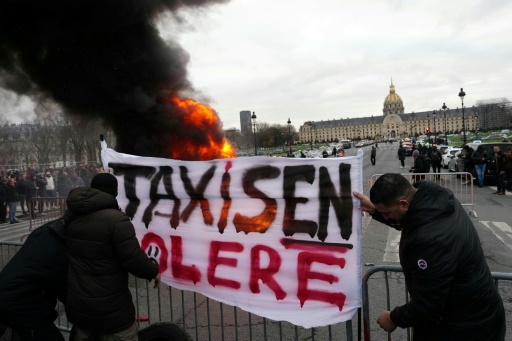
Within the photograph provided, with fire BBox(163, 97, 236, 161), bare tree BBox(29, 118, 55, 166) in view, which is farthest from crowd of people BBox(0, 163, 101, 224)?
bare tree BBox(29, 118, 55, 166)

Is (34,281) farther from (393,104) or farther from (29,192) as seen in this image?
(393,104)

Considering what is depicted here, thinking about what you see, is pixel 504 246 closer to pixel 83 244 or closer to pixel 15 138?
pixel 83 244

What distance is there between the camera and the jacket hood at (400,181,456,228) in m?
2.02

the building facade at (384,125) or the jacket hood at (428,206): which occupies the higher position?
the building facade at (384,125)

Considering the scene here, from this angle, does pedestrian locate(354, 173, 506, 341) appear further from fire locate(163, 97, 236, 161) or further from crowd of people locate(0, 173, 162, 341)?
fire locate(163, 97, 236, 161)

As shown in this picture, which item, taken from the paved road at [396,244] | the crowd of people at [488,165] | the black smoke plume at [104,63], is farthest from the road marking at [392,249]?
the black smoke plume at [104,63]

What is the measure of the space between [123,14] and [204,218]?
1337cm

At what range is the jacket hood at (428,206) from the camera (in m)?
2.02

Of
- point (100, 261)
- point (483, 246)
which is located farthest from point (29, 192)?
point (483, 246)

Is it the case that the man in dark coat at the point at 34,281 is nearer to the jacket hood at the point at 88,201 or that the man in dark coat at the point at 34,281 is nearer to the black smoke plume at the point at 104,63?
the jacket hood at the point at 88,201

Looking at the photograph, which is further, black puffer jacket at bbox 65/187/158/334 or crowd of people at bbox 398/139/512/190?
Result: crowd of people at bbox 398/139/512/190

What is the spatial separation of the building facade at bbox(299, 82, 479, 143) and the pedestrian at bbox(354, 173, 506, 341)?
172679 mm

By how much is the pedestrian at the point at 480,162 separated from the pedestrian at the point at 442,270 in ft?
48.6

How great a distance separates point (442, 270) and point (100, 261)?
2.00 metres
